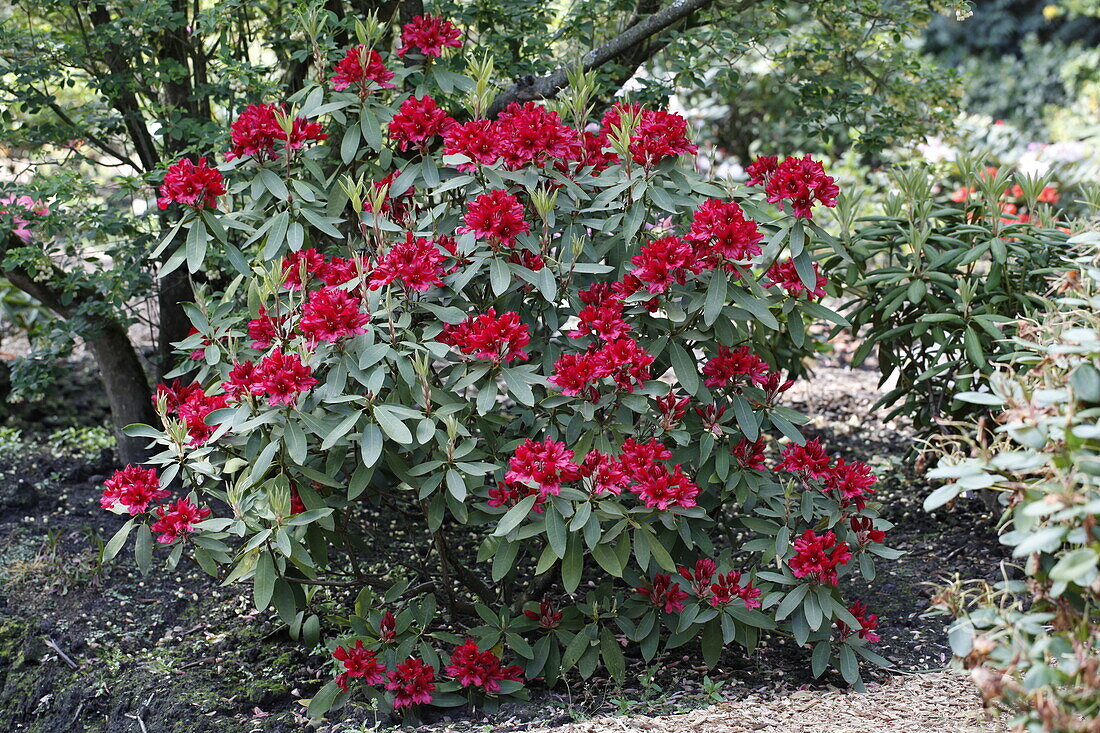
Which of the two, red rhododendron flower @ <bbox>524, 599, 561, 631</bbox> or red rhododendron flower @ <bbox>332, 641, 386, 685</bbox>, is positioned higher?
red rhododendron flower @ <bbox>332, 641, 386, 685</bbox>

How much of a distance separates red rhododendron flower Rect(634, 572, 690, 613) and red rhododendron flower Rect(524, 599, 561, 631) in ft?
0.81

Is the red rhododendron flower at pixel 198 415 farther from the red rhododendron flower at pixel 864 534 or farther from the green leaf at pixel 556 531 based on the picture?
the red rhododendron flower at pixel 864 534

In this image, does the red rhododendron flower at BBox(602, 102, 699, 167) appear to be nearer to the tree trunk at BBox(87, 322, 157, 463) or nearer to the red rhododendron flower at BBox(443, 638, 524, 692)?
the red rhododendron flower at BBox(443, 638, 524, 692)

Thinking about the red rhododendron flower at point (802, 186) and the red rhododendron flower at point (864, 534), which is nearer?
the red rhododendron flower at point (802, 186)

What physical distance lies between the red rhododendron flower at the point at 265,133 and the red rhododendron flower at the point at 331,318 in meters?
0.55

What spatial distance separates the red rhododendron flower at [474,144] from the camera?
96.3 inches

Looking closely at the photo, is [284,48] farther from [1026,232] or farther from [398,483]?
[1026,232]

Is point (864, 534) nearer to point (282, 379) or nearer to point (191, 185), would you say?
point (282, 379)

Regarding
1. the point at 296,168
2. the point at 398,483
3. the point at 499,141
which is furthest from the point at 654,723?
the point at 296,168

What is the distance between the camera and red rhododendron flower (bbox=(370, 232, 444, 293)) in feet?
7.78

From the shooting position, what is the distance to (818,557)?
8.04ft

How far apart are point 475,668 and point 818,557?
0.94 metres

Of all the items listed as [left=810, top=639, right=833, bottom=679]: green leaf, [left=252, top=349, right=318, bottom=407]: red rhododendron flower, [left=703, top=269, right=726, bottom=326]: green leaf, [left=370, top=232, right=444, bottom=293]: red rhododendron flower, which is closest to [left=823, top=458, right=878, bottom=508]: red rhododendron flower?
[left=810, top=639, right=833, bottom=679]: green leaf

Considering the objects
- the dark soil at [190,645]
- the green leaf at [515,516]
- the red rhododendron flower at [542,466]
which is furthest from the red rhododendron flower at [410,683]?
the red rhododendron flower at [542,466]
